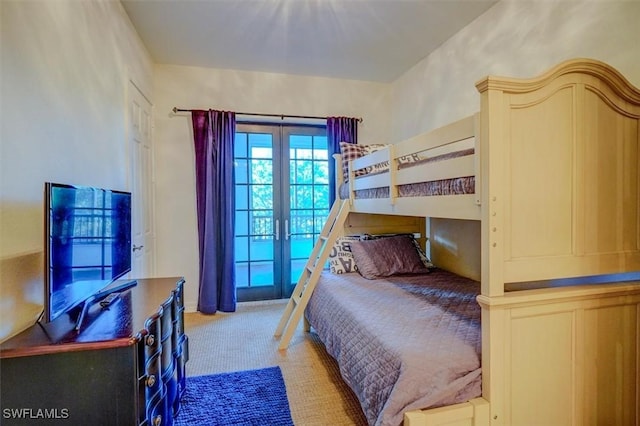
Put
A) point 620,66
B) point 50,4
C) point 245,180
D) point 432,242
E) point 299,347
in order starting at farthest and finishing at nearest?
1. point 245,180
2. point 432,242
3. point 299,347
4. point 620,66
5. point 50,4

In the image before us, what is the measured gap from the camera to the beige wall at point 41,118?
1257mm

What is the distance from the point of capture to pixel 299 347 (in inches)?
111

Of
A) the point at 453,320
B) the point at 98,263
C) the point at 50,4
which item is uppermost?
the point at 50,4

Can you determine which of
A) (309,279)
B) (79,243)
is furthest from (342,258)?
(79,243)

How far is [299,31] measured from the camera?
290cm

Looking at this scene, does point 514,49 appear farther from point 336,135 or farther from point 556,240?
point 336,135

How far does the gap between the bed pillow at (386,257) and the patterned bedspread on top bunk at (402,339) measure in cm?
13

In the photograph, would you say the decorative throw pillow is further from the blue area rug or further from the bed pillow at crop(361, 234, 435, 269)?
the blue area rug

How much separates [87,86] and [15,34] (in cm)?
66

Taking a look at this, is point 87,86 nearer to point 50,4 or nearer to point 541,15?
point 50,4

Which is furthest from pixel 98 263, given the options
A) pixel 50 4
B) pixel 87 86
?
pixel 50 4

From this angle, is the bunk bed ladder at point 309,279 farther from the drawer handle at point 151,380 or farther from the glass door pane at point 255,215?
the drawer handle at point 151,380

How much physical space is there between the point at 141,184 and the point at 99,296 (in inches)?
67.2

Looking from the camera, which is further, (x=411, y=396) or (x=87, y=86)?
(x=87, y=86)
